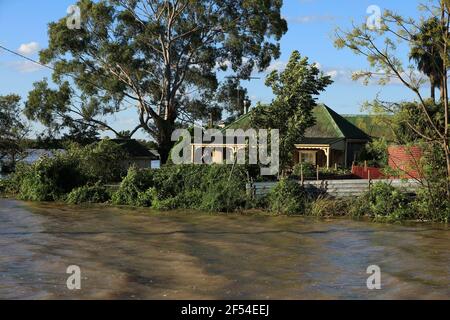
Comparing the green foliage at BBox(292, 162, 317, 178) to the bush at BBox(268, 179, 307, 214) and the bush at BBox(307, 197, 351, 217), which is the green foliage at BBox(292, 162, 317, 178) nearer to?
the bush at BBox(268, 179, 307, 214)

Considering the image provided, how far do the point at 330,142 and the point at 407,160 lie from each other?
20.6 m

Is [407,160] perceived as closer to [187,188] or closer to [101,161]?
[187,188]

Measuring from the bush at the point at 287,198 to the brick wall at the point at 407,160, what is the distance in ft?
12.2

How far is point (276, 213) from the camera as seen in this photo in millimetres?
24188

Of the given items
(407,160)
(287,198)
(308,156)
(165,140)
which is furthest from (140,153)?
(407,160)

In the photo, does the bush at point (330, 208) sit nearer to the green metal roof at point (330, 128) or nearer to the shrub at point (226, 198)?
the shrub at point (226, 198)

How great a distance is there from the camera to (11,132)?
54.9 m

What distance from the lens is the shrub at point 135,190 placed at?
2764 centimetres

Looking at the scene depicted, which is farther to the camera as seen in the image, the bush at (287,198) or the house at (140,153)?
the house at (140,153)

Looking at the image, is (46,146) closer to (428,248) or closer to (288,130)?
(288,130)

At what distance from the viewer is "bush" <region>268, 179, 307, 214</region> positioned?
24.1m

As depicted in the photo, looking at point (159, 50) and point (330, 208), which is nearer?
point (330, 208)

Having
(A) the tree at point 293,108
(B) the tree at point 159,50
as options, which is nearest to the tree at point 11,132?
(B) the tree at point 159,50
